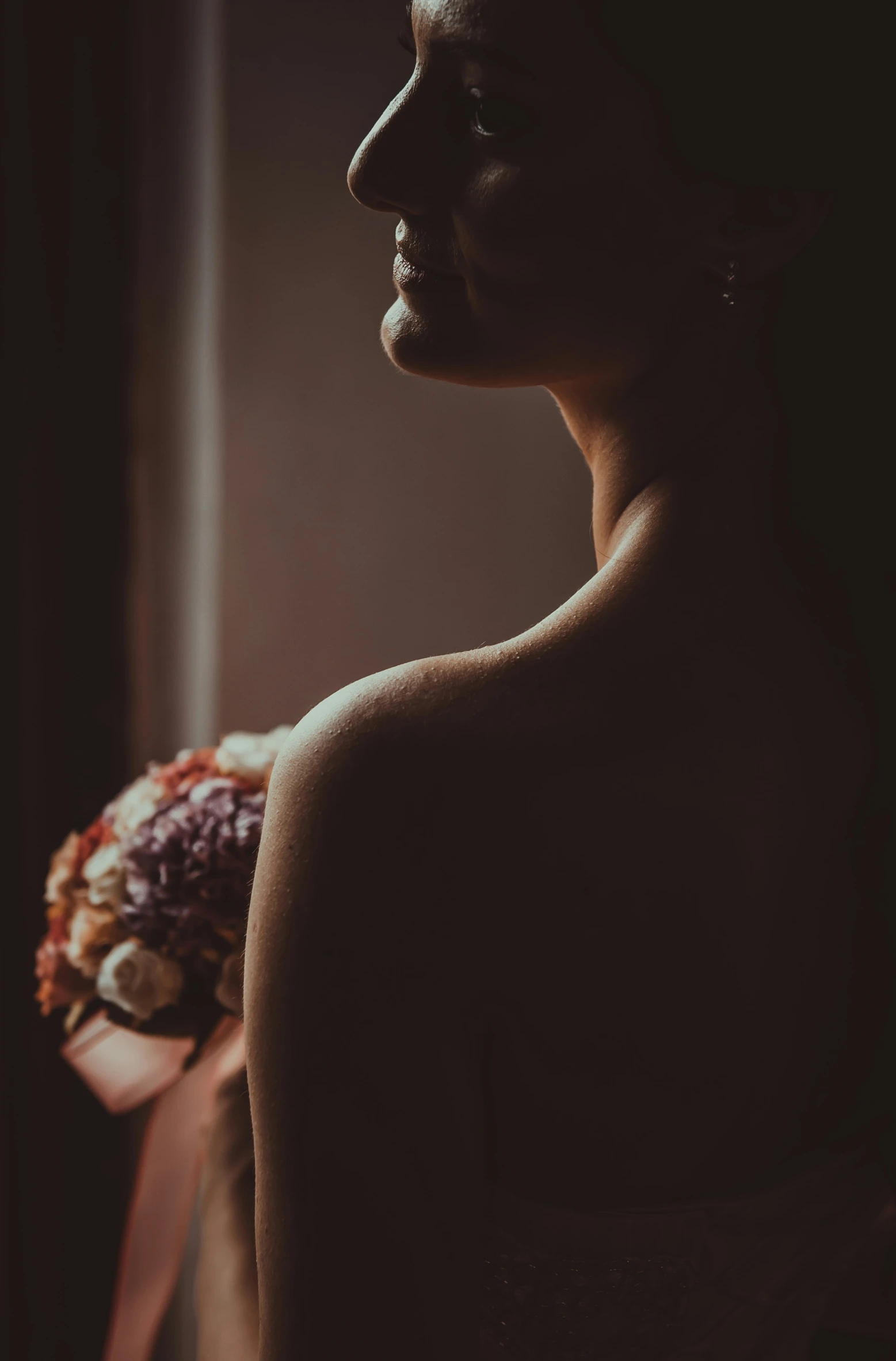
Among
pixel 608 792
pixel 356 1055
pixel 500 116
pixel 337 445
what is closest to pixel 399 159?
pixel 500 116

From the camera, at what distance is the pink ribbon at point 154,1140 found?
3.73ft

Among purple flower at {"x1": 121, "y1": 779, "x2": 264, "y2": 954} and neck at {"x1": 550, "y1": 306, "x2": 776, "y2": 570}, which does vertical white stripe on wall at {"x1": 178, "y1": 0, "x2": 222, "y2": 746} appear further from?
neck at {"x1": 550, "y1": 306, "x2": 776, "y2": 570}

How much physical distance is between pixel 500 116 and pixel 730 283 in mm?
157

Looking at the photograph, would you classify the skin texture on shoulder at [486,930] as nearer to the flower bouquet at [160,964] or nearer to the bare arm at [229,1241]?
the bare arm at [229,1241]

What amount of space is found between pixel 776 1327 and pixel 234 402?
55.8 inches

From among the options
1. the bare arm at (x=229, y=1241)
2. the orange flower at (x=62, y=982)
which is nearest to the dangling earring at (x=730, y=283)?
the bare arm at (x=229, y=1241)

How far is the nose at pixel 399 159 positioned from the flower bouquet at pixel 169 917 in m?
0.71

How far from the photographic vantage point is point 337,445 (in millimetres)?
1607

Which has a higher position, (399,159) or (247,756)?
(399,159)

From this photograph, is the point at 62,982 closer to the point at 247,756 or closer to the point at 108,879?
the point at 108,879

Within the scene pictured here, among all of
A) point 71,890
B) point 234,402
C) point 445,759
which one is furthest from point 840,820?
point 234,402

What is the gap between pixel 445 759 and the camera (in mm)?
511

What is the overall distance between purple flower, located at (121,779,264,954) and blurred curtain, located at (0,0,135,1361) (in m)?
0.60

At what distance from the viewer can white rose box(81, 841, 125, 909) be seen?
3.77ft
